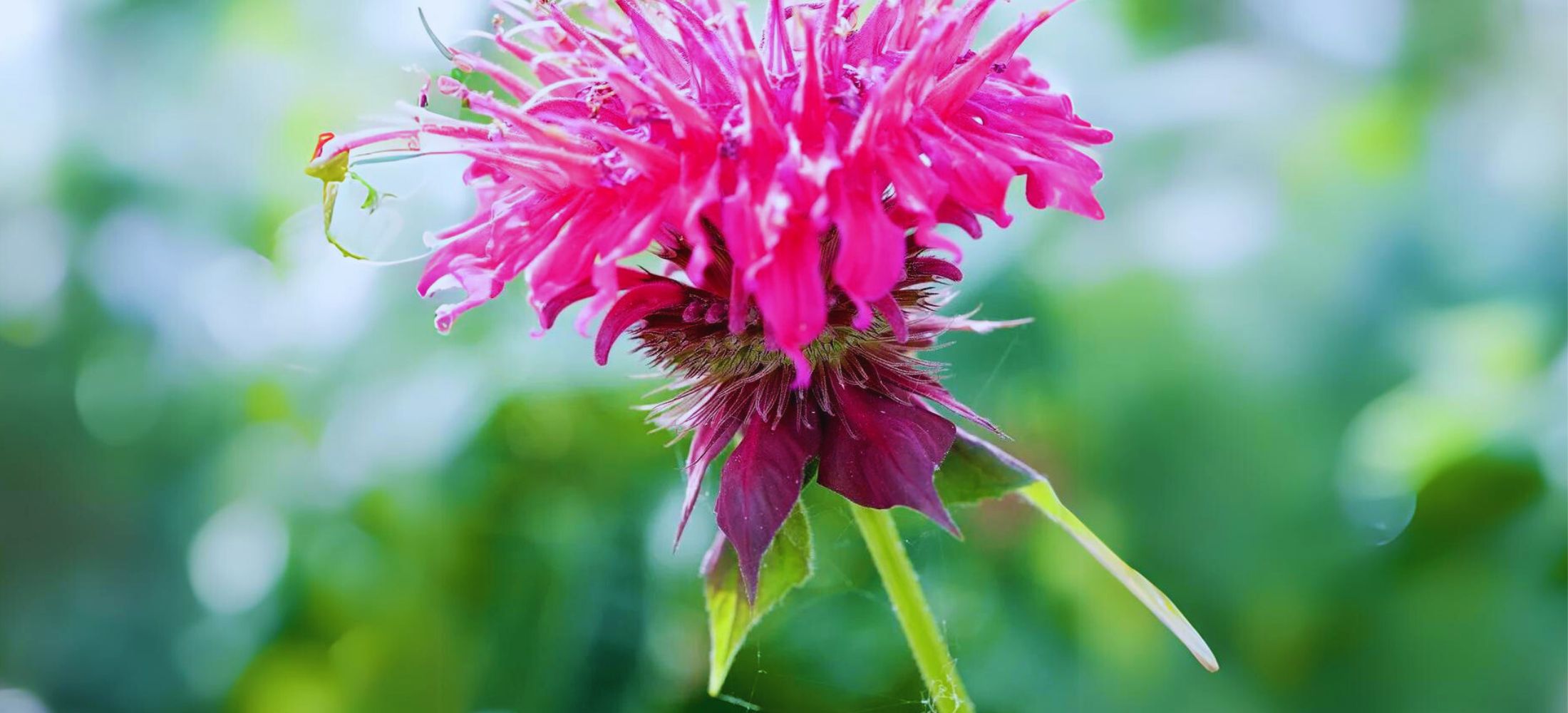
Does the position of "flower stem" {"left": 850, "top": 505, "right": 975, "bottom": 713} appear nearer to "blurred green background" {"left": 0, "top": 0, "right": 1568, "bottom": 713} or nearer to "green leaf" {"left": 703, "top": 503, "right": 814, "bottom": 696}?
"green leaf" {"left": 703, "top": 503, "right": 814, "bottom": 696}

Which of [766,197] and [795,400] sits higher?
[766,197]

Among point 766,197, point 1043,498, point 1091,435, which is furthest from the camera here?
point 1091,435

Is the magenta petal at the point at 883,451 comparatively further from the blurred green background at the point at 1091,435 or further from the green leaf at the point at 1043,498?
the blurred green background at the point at 1091,435

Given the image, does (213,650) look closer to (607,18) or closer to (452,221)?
(452,221)

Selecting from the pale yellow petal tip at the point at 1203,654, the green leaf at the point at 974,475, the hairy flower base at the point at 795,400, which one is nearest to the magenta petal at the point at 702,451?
the hairy flower base at the point at 795,400

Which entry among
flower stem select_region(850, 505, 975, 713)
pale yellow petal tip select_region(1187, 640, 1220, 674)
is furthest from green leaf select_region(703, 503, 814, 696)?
pale yellow petal tip select_region(1187, 640, 1220, 674)

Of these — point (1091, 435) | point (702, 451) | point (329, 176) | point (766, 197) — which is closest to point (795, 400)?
point (702, 451)

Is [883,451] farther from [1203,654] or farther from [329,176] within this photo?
[329,176]
